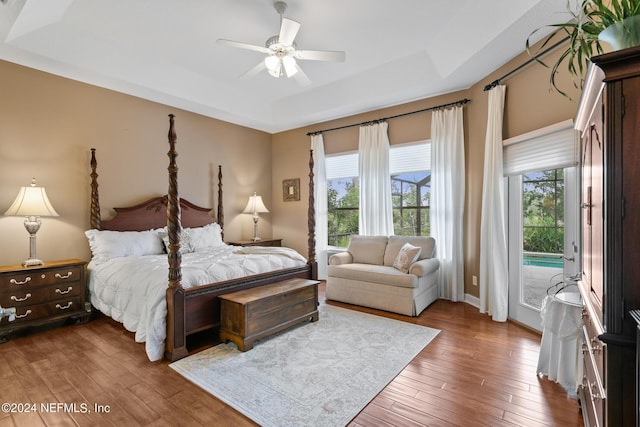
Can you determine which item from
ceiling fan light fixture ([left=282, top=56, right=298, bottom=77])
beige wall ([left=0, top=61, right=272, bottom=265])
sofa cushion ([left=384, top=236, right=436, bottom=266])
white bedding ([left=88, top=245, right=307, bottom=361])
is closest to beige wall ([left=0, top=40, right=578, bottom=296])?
beige wall ([left=0, top=61, right=272, bottom=265])

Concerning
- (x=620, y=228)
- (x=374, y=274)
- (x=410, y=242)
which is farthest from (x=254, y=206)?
(x=620, y=228)

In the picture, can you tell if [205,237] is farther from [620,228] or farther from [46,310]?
[620,228]

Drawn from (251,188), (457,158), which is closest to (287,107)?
(251,188)

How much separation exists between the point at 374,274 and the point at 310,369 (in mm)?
1813

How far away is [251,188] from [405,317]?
393cm

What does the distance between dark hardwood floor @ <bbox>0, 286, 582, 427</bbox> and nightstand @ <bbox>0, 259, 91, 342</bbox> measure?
0.22 meters

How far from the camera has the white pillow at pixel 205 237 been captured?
4.74 meters

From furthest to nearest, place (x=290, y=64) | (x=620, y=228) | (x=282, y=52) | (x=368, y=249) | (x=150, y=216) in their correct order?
(x=368, y=249) → (x=150, y=216) → (x=290, y=64) → (x=282, y=52) → (x=620, y=228)

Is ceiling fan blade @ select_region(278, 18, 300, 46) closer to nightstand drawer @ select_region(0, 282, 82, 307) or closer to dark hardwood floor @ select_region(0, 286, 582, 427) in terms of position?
dark hardwood floor @ select_region(0, 286, 582, 427)

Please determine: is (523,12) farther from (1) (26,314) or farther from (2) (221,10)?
(1) (26,314)

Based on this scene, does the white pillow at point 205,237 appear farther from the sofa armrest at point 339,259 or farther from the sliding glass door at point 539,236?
the sliding glass door at point 539,236

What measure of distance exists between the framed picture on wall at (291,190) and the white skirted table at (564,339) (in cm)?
466

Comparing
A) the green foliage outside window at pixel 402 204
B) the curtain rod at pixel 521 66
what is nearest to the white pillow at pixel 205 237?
the green foliage outside window at pixel 402 204

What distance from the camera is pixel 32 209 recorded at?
134 inches
